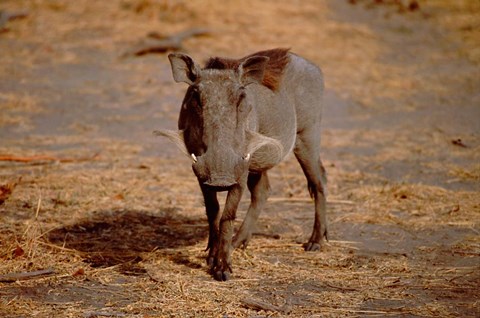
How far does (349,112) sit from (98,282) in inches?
253

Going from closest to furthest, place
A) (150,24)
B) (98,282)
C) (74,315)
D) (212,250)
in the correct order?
(74,315) → (98,282) → (212,250) → (150,24)

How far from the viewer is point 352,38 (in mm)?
14055

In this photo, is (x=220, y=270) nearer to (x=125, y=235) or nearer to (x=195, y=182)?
(x=125, y=235)

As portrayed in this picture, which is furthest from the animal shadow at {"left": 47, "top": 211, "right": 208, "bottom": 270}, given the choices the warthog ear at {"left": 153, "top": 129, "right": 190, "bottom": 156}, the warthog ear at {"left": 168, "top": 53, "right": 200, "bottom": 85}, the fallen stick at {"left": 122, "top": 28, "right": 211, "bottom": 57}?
the fallen stick at {"left": 122, "top": 28, "right": 211, "bottom": 57}

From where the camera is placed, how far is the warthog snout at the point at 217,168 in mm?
4156

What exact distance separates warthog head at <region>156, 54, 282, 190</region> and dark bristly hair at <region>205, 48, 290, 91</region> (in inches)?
1.8

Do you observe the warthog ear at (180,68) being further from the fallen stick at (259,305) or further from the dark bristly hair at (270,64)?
the fallen stick at (259,305)

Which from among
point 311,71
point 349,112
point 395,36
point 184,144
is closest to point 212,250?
point 184,144

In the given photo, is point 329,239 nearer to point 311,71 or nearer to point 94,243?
point 311,71

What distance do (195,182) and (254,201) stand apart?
5.51 feet

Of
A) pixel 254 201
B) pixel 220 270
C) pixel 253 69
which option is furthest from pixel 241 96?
pixel 254 201

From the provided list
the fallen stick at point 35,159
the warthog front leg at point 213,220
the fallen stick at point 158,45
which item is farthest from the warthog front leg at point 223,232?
the fallen stick at point 158,45

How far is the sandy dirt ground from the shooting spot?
14.2 ft

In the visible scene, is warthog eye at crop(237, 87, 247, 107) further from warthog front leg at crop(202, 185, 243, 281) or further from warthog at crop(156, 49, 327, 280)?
warthog front leg at crop(202, 185, 243, 281)
